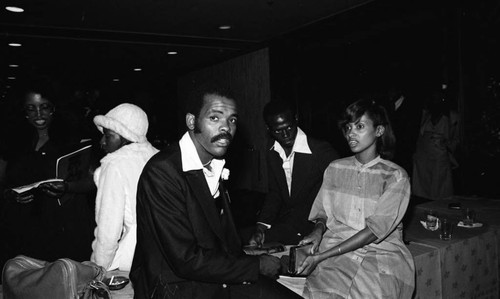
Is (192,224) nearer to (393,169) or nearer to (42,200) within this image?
(393,169)

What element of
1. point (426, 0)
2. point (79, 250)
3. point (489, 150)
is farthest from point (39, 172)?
point (426, 0)

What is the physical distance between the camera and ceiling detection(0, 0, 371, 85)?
580cm

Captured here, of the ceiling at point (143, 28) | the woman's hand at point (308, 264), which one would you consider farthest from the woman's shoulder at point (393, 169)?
the ceiling at point (143, 28)

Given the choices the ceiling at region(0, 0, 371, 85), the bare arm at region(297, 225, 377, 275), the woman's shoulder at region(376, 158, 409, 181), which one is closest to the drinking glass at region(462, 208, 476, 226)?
the woman's shoulder at region(376, 158, 409, 181)

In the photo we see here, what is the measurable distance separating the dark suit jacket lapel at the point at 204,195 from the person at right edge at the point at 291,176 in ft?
4.14

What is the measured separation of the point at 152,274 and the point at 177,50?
824 cm

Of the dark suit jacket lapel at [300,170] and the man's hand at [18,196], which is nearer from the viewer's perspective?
the man's hand at [18,196]

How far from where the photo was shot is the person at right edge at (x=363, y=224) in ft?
7.04

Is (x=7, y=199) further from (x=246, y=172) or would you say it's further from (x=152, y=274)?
(x=246, y=172)

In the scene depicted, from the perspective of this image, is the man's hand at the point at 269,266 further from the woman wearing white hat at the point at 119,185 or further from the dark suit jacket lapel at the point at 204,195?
the woman wearing white hat at the point at 119,185

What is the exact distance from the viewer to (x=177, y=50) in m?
9.22

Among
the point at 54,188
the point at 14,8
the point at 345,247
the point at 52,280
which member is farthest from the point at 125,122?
the point at 14,8

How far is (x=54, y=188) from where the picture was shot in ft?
8.65

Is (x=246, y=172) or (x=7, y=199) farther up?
(x=7, y=199)
